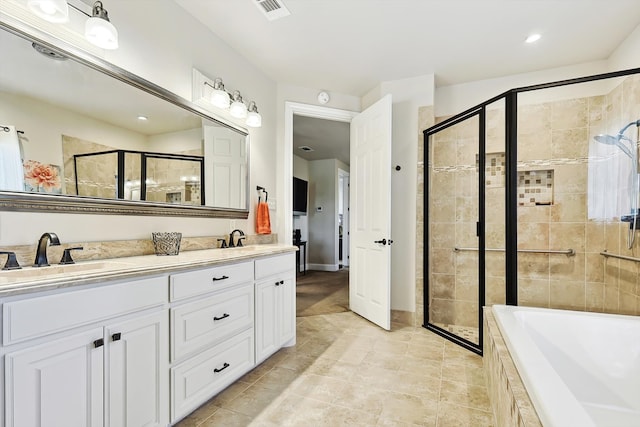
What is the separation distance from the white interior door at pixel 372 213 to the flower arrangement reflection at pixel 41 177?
240 centimetres

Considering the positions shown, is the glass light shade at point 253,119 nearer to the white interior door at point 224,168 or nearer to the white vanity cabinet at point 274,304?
the white interior door at point 224,168

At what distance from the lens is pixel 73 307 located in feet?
3.59

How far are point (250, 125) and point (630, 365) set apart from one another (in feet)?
9.68

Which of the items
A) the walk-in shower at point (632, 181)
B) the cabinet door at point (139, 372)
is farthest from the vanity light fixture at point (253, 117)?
the walk-in shower at point (632, 181)

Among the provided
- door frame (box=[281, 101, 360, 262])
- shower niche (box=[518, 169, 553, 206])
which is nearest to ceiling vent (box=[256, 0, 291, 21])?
door frame (box=[281, 101, 360, 262])

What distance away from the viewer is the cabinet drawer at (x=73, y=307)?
37.5 inches

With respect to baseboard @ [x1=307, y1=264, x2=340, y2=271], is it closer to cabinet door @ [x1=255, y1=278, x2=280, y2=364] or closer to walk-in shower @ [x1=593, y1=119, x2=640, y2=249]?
cabinet door @ [x1=255, y1=278, x2=280, y2=364]

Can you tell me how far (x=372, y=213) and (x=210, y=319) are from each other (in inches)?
77.9

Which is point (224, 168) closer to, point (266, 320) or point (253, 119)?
point (253, 119)

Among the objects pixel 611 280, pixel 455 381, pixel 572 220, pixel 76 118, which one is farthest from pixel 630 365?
pixel 76 118

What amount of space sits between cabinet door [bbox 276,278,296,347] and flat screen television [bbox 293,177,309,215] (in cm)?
364

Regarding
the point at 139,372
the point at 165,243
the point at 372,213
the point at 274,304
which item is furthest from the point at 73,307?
the point at 372,213

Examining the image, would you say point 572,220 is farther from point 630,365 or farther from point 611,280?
point 630,365

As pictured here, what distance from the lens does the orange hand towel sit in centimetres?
286
